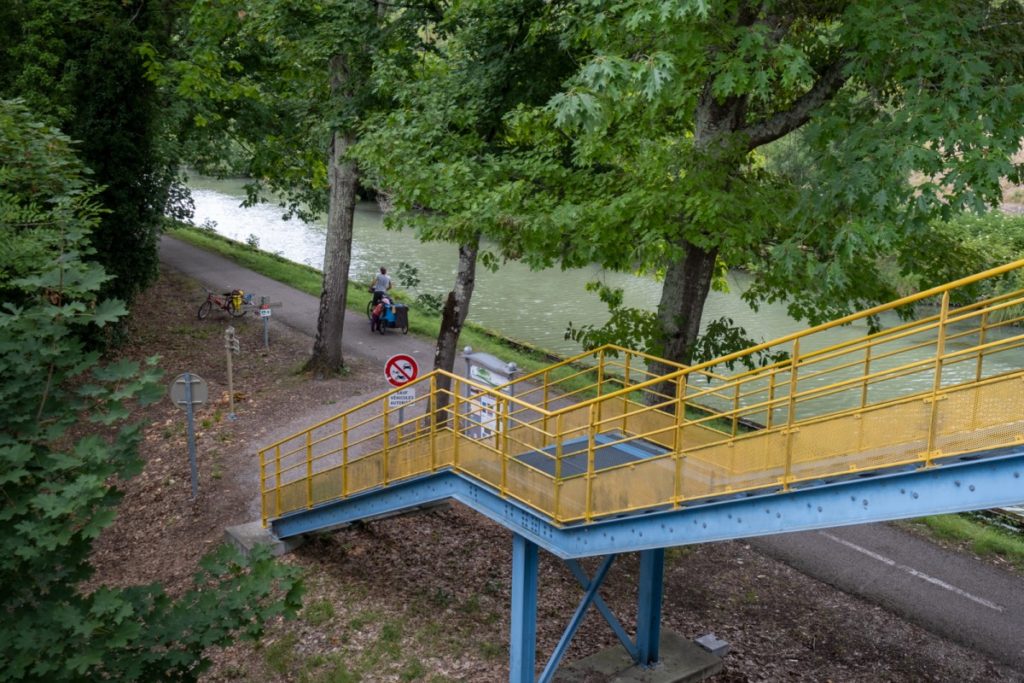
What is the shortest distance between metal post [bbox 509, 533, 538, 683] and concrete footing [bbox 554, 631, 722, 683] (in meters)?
0.75

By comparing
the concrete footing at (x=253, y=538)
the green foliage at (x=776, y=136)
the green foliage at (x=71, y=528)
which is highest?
the green foliage at (x=776, y=136)

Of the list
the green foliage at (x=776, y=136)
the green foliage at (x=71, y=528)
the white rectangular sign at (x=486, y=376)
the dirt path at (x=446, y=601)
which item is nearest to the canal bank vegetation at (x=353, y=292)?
the white rectangular sign at (x=486, y=376)

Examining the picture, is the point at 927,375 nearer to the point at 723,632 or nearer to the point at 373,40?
the point at 723,632

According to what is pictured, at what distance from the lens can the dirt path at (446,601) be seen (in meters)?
9.41

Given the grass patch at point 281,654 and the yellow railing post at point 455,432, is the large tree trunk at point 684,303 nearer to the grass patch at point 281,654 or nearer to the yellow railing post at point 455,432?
the yellow railing post at point 455,432

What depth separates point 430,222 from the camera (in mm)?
11273

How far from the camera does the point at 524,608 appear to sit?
829 centimetres

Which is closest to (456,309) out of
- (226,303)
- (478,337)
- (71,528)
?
(71,528)

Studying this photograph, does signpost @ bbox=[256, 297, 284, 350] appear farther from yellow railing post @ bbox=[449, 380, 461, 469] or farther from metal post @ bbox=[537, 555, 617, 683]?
metal post @ bbox=[537, 555, 617, 683]

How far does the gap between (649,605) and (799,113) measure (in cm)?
567

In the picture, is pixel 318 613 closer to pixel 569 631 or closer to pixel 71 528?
pixel 569 631

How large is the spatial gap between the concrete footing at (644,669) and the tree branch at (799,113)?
550 centimetres

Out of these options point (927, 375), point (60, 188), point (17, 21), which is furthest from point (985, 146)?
point (17, 21)

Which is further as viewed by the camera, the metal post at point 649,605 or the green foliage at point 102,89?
the green foliage at point 102,89
